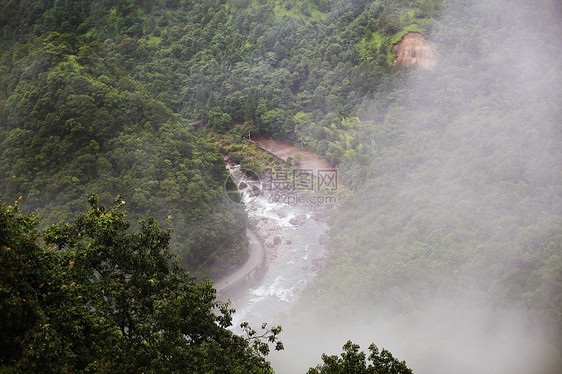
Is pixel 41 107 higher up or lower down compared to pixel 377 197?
higher up

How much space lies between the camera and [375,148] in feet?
127

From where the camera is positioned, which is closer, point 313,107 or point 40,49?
point 40,49

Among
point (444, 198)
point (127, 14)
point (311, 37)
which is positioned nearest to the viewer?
point (444, 198)

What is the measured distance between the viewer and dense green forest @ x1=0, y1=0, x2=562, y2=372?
84.2ft

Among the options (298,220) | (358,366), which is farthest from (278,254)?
(358,366)

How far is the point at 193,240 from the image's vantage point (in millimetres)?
28375

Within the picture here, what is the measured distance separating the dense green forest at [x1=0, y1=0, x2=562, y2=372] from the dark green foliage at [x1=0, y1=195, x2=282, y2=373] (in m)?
13.8

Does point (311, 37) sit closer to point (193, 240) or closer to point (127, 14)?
point (127, 14)

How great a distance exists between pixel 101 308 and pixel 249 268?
20196mm

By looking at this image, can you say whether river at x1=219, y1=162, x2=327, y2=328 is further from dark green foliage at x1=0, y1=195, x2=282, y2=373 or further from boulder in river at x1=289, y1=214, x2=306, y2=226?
dark green foliage at x1=0, y1=195, x2=282, y2=373

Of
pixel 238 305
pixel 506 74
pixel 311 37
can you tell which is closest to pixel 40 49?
pixel 238 305

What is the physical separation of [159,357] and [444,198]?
79.4 feet

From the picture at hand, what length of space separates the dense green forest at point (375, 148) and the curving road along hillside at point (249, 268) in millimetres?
923

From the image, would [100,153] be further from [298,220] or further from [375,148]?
[375,148]
